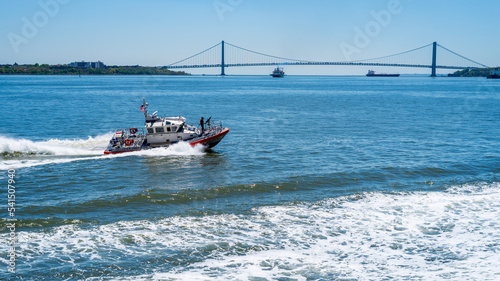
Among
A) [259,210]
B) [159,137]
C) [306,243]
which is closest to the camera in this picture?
[306,243]

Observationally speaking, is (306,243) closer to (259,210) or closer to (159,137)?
(259,210)

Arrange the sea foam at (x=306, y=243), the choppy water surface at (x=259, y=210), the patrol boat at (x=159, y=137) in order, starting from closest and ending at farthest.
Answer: the sea foam at (x=306, y=243) < the choppy water surface at (x=259, y=210) < the patrol boat at (x=159, y=137)

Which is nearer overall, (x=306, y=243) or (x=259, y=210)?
(x=306, y=243)

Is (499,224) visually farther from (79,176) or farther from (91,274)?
(79,176)

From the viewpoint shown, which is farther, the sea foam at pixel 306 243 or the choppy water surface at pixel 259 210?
the choppy water surface at pixel 259 210

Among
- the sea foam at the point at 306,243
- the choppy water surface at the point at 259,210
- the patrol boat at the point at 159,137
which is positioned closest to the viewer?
the sea foam at the point at 306,243

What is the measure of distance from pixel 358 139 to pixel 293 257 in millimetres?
28841

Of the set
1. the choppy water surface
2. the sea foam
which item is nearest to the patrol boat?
the choppy water surface

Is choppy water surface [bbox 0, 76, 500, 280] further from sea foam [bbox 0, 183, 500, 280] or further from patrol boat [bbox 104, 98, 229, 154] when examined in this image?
patrol boat [bbox 104, 98, 229, 154]

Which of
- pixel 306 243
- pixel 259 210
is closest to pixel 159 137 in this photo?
pixel 259 210

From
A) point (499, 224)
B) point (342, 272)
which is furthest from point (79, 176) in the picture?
A: point (499, 224)

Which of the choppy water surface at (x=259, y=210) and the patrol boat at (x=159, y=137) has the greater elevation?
the patrol boat at (x=159, y=137)

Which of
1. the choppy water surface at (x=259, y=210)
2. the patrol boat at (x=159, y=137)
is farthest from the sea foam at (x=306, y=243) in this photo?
the patrol boat at (x=159, y=137)

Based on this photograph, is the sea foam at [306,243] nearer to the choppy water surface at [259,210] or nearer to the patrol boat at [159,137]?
the choppy water surface at [259,210]
